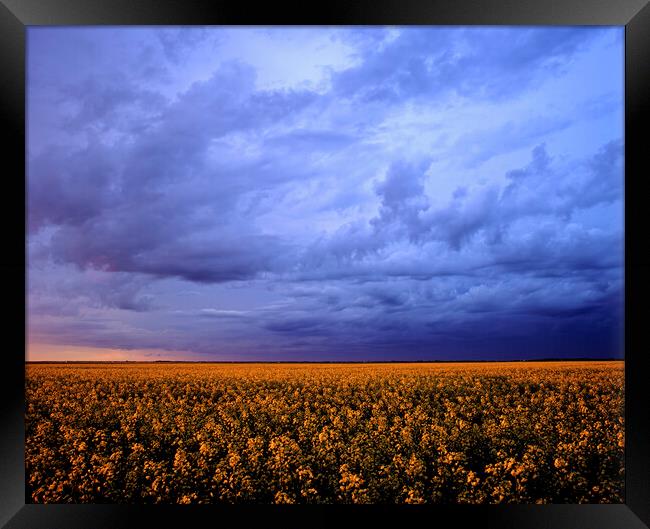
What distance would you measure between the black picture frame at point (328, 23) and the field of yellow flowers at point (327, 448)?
26.9 inches

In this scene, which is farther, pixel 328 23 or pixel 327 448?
pixel 327 448

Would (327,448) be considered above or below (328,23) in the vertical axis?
below

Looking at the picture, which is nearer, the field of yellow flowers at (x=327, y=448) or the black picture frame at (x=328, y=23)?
the black picture frame at (x=328, y=23)

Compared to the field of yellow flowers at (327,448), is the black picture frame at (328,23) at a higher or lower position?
higher

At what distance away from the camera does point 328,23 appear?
3465mm

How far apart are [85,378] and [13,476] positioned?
7659 mm

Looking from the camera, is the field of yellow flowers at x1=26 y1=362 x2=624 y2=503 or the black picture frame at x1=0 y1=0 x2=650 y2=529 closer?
the black picture frame at x1=0 y1=0 x2=650 y2=529

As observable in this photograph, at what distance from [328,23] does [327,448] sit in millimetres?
4293

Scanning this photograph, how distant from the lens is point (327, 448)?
17.5ft

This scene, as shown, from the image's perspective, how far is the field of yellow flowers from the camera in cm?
483

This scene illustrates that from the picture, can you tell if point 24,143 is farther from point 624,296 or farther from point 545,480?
point 545,480

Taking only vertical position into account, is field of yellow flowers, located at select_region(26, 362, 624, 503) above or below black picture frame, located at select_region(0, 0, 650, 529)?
below

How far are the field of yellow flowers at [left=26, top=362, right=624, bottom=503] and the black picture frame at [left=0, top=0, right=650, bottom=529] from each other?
2.24ft

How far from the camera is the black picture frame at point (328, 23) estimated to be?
3.40m
